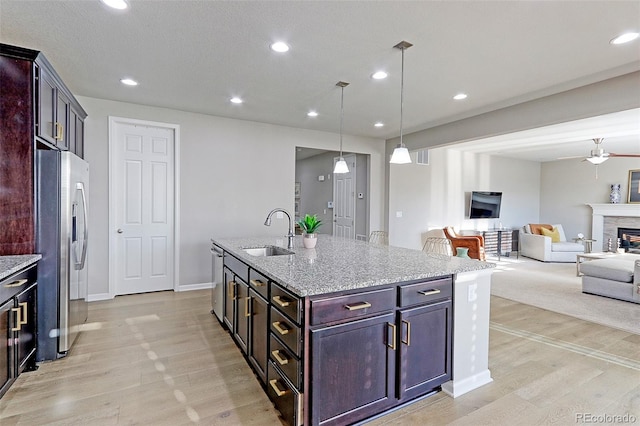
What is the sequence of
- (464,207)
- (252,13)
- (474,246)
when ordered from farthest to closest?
(464,207) < (474,246) < (252,13)

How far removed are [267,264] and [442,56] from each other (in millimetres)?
2380

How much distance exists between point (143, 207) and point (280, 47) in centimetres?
314

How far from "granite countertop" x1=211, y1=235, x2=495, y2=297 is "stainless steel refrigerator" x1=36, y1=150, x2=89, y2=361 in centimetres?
130

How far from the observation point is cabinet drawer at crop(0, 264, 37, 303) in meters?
2.03

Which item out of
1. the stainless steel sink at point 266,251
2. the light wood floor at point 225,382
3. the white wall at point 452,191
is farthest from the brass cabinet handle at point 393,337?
the white wall at point 452,191

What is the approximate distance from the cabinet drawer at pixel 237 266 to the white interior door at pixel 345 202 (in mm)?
4155

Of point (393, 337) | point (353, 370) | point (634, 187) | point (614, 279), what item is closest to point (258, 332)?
point (353, 370)

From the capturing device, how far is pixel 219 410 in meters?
2.04

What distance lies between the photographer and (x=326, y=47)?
271 cm

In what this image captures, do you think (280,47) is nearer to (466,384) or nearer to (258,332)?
(258,332)

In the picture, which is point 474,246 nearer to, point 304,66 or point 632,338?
point 632,338

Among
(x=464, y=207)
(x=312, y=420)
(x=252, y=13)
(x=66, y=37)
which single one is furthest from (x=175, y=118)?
(x=464, y=207)

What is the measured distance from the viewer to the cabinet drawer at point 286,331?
172cm

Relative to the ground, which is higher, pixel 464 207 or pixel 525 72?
pixel 525 72
